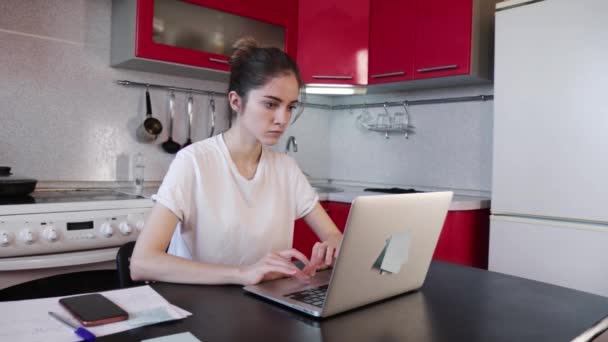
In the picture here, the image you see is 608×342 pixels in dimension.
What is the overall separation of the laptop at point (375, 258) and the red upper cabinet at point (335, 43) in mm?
1968

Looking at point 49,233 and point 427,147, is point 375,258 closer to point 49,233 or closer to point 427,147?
point 49,233

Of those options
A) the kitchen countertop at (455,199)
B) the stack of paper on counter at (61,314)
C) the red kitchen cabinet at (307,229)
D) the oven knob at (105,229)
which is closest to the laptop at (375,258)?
the stack of paper on counter at (61,314)

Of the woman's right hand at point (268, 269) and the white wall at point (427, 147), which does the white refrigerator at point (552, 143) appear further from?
the woman's right hand at point (268, 269)

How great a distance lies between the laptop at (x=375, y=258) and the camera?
0.79 meters

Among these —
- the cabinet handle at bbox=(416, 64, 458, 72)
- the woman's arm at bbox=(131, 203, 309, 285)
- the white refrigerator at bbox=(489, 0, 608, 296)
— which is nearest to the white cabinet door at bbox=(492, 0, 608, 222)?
the white refrigerator at bbox=(489, 0, 608, 296)

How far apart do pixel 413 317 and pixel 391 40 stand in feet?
7.03

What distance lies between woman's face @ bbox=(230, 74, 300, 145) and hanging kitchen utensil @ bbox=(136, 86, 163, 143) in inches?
52.3

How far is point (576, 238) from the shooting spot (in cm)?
194

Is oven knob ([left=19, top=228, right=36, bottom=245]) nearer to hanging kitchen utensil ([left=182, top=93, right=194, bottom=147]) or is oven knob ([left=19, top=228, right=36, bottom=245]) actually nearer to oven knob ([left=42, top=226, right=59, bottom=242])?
oven knob ([left=42, top=226, right=59, bottom=242])

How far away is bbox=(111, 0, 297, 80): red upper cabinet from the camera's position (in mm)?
2230

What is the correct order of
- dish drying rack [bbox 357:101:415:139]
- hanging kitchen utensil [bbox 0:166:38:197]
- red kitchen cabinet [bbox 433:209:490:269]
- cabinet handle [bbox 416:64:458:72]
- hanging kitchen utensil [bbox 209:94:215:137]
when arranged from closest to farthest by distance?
hanging kitchen utensil [bbox 0:166:38:197] → red kitchen cabinet [bbox 433:209:490:269] → cabinet handle [bbox 416:64:458:72] → hanging kitchen utensil [bbox 209:94:215:137] → dish drying rack [bbox 357:101:415:139]

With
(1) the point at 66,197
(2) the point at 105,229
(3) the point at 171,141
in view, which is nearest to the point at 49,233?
(2) the point at 105,229

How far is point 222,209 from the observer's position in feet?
4.49

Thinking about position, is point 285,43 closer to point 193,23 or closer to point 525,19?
point 193,23
